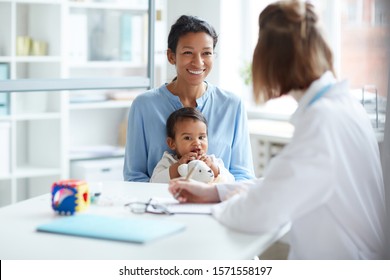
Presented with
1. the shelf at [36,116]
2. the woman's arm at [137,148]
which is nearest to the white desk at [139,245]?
the woman's arm at [137,148]

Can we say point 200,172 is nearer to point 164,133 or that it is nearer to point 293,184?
point 164,133

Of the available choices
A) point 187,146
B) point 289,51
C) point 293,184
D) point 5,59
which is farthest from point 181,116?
point 5,59

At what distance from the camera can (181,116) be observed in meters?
2.35

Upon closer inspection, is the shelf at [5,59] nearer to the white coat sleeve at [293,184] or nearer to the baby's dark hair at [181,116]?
the baby's dark hair at [181,116]

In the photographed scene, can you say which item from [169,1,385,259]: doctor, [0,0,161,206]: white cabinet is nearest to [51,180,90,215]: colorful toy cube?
[169,1,385,259]: doctor

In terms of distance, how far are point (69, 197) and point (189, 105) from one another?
35.9 inches

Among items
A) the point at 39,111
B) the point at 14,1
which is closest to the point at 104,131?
the point at 39,111

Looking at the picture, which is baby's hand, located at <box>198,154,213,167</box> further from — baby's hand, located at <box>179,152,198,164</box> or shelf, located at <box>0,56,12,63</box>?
shelf, located at <box>0,56,12,63</box>

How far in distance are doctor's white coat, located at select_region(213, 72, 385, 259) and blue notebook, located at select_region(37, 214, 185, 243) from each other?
17cm

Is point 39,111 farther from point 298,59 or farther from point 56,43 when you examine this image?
point 298,59

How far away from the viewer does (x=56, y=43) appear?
421cm

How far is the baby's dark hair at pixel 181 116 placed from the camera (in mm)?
2342

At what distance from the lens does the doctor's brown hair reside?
1.59 meters

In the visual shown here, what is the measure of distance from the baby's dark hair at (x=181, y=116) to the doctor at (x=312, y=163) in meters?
0.71
